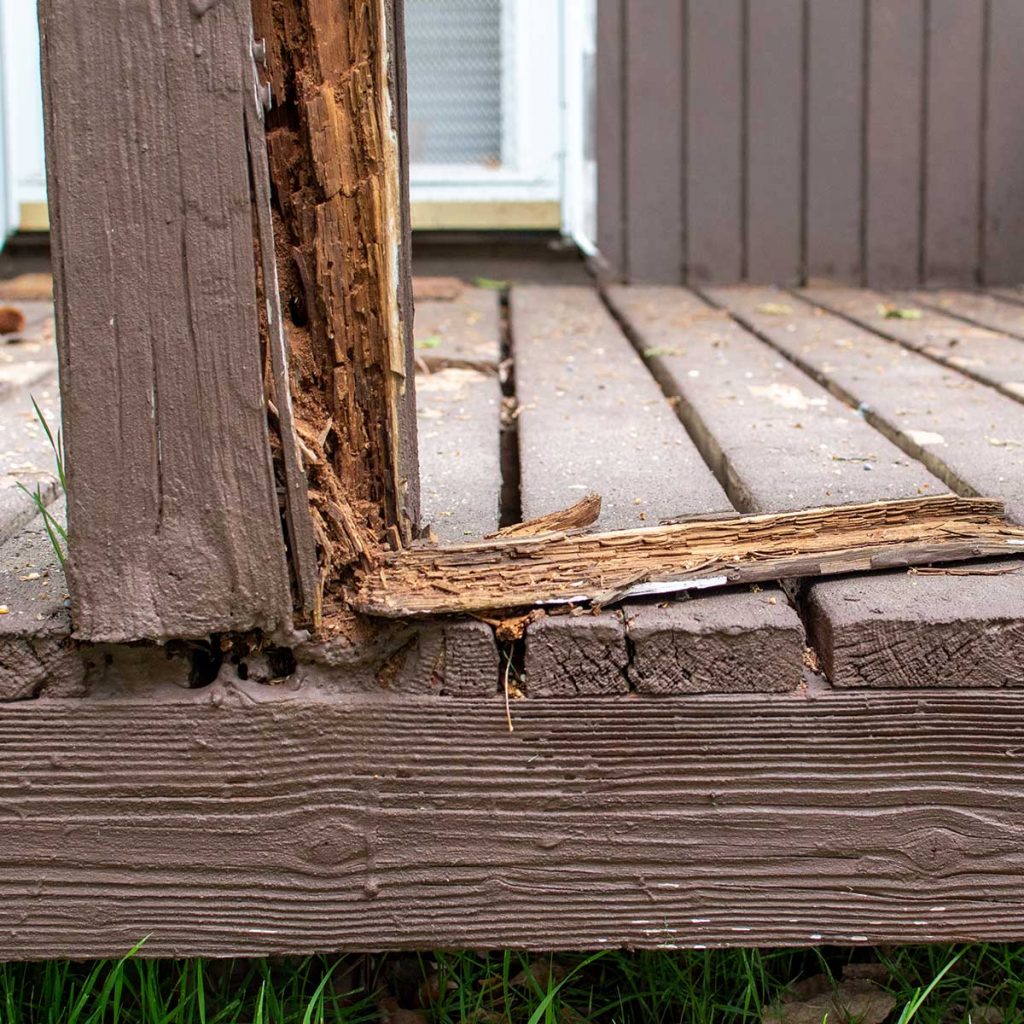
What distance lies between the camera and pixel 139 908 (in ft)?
4.85

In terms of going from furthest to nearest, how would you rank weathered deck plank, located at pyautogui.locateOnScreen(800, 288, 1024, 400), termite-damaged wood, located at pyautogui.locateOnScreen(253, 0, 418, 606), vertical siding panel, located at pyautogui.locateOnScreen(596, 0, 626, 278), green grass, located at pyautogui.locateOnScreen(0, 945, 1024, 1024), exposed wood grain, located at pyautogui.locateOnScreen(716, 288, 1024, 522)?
1. vertical siding panel, located at pyautogui.locateOnScreen(596, 0, 626, 278)
2. weathered deck plank, located at pyautogui.locateOnScreen(800, 288, 1024, 400)
3. exposed wood grain, located at pyautogui.locateOnScreen(716, 288, 1024, 522)
4. green grass, located at pyautogui.locateOnScreen(0, 945, 1024, 1024)
5. termite-damaged wood, located at pyautogui.locateOnScreen(253, 0, 418, 606)

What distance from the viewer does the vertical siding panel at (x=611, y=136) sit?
476 cm

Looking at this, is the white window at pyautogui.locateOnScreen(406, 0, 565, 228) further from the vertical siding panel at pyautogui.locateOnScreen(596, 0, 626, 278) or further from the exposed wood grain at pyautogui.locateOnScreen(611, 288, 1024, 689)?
the exposed wood grain at pyautogui.locateOnScreen(611, 288, 1024, 689)

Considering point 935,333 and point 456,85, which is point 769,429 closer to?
point 935,333

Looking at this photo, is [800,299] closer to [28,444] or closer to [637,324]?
[637,324]

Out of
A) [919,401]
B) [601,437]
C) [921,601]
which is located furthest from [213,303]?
[919,401]

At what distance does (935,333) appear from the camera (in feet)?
12.1

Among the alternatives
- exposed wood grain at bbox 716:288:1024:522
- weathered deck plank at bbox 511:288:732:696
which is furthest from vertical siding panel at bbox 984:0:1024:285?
weathered deck plank at bbox 511:288:732:696

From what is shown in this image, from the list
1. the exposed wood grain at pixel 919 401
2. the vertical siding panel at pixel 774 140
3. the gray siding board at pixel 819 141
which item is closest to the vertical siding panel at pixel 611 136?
the gray siding board at pixel 819 141

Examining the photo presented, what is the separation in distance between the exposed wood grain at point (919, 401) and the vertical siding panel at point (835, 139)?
1007 mm

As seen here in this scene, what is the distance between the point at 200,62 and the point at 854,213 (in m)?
4.06

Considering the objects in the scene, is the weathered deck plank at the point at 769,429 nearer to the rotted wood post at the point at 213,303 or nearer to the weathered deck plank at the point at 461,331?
the weathered deck plank at the point at 461,331

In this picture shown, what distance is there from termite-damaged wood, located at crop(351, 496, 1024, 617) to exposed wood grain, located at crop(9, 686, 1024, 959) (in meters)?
0.12

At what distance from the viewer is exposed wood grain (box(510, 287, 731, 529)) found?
185cm
